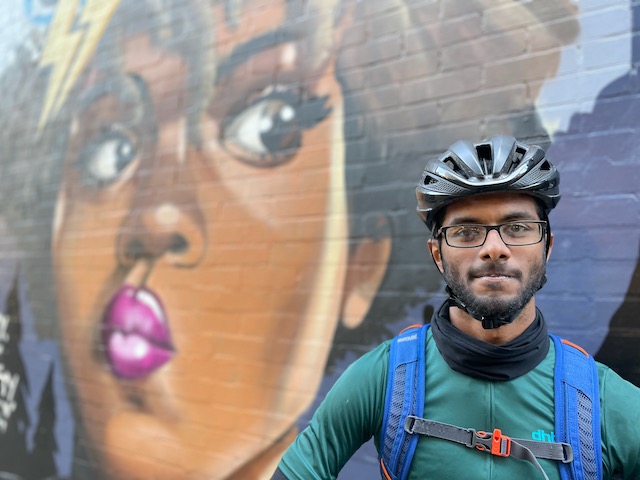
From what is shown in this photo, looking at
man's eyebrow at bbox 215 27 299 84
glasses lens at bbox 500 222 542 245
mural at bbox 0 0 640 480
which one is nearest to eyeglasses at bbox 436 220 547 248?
glasses lens at bbox 500 222 542 245

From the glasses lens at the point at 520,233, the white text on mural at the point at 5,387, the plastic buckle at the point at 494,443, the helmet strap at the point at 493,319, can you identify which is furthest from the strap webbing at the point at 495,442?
the white text on mural at the point at 5,387

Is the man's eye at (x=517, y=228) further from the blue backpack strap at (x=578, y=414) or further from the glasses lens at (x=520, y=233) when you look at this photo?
the blue backpack strap at (x=578, y=414)

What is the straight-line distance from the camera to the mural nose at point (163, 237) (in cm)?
324

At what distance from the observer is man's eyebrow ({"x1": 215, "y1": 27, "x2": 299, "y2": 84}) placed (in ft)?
9.73

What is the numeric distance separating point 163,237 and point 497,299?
243 cm

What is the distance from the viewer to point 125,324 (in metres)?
3.57

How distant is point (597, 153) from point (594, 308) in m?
0.59

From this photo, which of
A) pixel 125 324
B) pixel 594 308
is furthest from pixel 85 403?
pixel 594 308

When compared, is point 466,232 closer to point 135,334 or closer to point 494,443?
point 494,443

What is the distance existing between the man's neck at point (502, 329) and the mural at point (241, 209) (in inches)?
26.6

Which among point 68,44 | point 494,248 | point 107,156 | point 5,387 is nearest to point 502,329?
point 494,248

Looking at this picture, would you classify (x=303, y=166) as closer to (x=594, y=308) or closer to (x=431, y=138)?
(x=431, y=138)

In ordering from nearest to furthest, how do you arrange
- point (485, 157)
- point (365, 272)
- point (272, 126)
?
point (485, 157), point (365, 272), point (272, 126)

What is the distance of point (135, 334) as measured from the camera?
352cm
